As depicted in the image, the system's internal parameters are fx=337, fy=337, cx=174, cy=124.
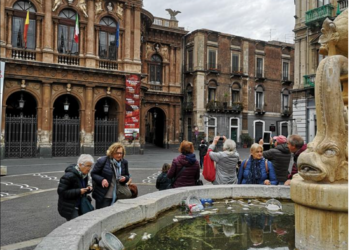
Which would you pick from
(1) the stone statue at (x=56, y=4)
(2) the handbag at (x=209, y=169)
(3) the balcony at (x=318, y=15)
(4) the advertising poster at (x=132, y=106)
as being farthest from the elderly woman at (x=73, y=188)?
(1) the stone statue at (x=56, y=4)

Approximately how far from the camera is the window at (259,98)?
3669 cm

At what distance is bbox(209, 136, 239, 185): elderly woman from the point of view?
576 cm

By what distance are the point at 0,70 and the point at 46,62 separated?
9399mm

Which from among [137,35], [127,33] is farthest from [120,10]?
[137,35]

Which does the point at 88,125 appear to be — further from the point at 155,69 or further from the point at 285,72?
the point at 285,72

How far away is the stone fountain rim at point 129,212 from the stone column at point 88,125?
1758 centimetres

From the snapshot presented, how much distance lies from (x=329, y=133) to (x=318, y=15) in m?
20.3

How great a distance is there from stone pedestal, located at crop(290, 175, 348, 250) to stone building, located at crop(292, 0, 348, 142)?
763 inches

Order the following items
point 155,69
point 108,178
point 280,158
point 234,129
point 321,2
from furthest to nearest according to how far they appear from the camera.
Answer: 1. point 234,129
2. point 155,69
3. point 321,2
4. point 280,158
5. point 108,178

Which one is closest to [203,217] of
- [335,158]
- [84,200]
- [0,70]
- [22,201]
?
[84,200]

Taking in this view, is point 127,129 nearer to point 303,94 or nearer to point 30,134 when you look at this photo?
point 30,134

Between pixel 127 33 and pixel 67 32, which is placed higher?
pixel 127 33

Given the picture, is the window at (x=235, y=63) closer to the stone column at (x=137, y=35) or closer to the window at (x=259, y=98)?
the window at (x=259, y=98)

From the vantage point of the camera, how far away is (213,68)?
111 ft
